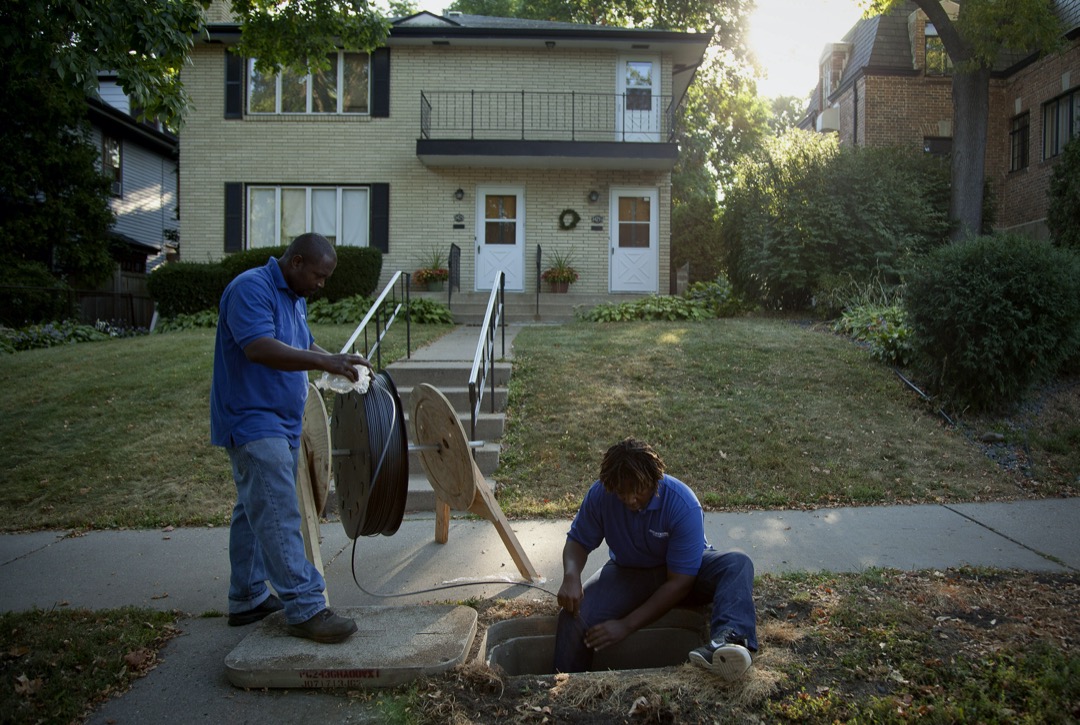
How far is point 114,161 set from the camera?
25656 mm

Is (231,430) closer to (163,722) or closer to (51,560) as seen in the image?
(163,722)

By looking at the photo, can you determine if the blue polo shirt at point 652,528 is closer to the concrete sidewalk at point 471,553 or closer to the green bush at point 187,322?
the concrete sidewalk at point 471,553

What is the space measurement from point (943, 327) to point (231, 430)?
701 cm

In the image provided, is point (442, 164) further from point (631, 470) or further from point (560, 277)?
point (631, 470)

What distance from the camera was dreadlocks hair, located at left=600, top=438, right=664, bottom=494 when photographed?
373 centimetres

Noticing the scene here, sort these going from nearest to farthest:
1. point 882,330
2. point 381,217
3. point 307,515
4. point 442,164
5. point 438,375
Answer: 1. point 307,515
2. point 438,375
3. point 882,330
4. point 442,164
5. point 381,217

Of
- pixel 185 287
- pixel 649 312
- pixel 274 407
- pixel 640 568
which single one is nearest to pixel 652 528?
pixel 640 568

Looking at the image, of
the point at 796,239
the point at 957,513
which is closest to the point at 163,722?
the point at 957,513

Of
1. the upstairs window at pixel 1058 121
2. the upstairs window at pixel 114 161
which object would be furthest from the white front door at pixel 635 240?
the upstairs window at pixel 114 161

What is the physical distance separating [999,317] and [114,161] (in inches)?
1015

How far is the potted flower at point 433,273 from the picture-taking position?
56.9ft

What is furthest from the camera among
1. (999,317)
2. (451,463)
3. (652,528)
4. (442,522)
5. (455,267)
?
(455,267)

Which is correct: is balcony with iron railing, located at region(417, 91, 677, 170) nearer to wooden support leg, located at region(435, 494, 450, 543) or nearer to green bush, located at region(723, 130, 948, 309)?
green bush, located at region(723, 130, 948, 309)

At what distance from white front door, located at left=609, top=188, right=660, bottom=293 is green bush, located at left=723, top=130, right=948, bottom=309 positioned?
2.56 m
